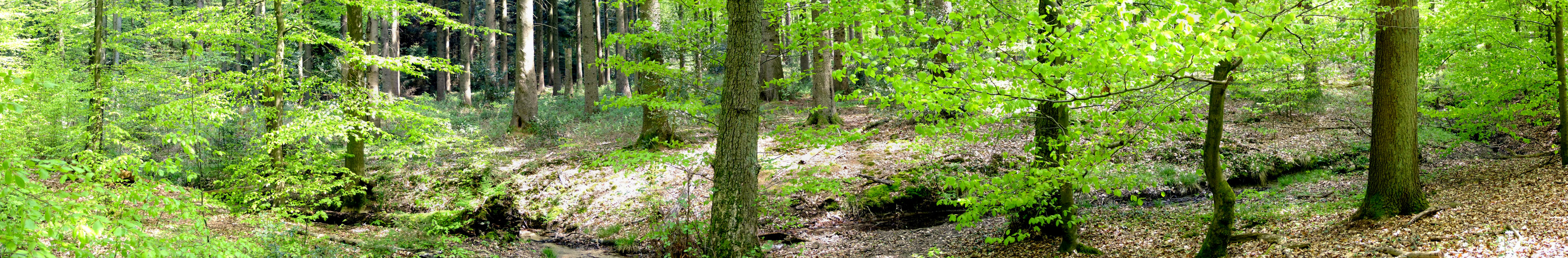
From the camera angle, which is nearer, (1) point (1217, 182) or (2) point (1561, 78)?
(1) point (1217, 182)

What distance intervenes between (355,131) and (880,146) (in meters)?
7.78

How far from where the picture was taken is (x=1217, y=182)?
5.44m

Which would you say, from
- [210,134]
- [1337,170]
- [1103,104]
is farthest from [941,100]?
[210,134]

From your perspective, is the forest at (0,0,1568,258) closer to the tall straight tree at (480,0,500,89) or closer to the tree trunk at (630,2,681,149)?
the tree trunk at (630,2,681,149)

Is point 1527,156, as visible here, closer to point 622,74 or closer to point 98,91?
point 98,91

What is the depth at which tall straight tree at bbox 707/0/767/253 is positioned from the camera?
5988 millimetres

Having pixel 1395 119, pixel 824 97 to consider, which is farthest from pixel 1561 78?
pixel 824 97

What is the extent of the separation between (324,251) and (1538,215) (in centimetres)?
1065

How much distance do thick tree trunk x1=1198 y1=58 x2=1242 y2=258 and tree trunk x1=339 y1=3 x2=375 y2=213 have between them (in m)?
8.85

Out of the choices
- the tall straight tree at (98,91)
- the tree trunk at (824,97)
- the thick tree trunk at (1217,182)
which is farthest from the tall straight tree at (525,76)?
the thick tree trunk at (1217,182)

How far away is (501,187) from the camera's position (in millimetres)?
10781

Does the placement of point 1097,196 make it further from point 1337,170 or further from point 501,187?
point 501,187

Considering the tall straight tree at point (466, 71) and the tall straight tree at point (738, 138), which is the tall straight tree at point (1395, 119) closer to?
the tall straight tree at point (738, 138)

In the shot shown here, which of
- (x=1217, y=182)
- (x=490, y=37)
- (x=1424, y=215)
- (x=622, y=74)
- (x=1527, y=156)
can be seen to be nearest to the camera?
(x=1217, y=182)
